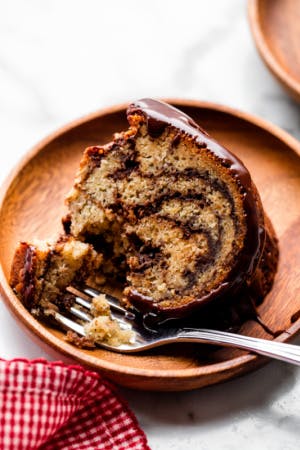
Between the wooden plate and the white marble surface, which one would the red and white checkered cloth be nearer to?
the white marble surface

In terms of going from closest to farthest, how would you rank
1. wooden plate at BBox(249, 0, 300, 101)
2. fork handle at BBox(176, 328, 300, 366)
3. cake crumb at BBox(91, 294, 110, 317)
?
fork handle at BBox(176, 328, 300, 366)
cake crumb at BBox(91, 294, 110, 317)
wooden plate at BBox(249, 0, 300, 101)

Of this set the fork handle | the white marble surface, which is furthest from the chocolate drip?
the white marble surface

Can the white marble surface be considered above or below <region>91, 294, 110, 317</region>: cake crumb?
above

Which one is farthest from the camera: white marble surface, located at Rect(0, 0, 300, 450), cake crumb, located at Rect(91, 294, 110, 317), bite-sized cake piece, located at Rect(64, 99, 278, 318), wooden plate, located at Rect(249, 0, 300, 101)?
white marble surface, located at Rect(0, 0, 300, 450)

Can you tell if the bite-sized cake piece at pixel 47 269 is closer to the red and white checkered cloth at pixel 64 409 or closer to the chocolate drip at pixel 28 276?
the chocolate drip at pixel 28 276

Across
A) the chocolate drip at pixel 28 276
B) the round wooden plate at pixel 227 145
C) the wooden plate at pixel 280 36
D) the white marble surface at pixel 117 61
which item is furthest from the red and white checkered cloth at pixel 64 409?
the wooden plate at pixel 280 36

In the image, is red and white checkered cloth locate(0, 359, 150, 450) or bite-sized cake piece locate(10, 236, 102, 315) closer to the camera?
red and white checkered cloth locate(0, 359, 150, 450)

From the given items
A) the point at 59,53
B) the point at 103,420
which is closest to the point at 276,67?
the point at 59,53

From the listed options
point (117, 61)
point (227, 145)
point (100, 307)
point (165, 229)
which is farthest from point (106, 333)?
point (117, 61)
